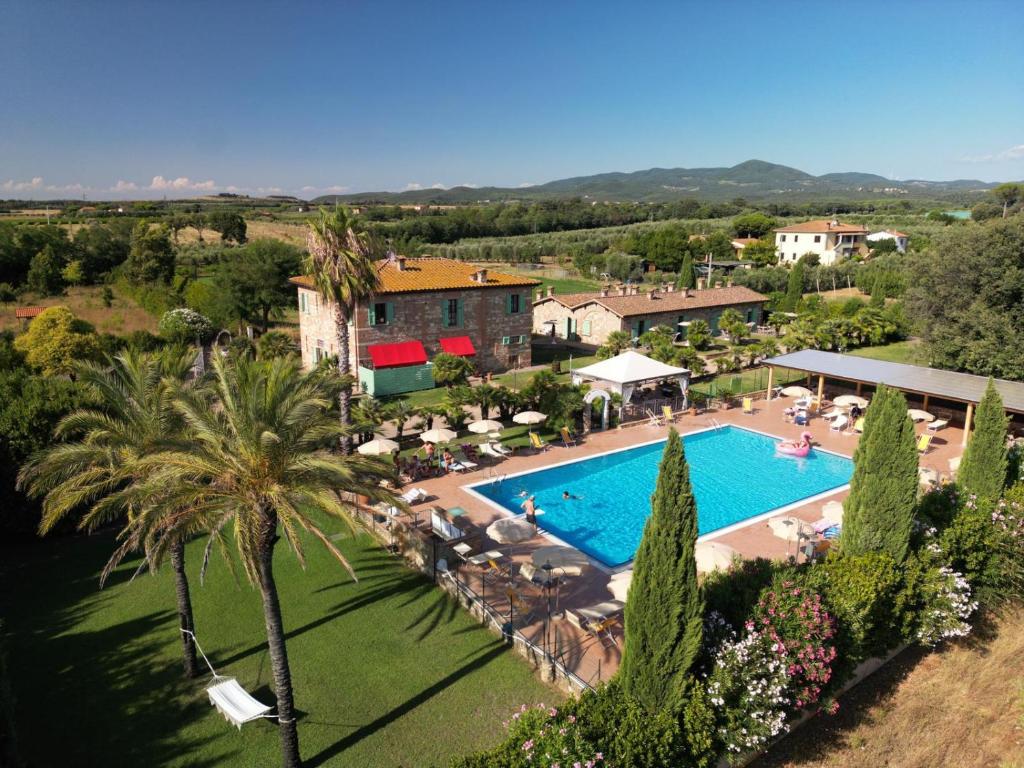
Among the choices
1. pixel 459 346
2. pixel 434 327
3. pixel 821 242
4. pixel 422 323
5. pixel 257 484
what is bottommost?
pixel 459 346

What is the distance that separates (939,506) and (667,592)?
9587mm

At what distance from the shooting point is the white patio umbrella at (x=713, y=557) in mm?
13547

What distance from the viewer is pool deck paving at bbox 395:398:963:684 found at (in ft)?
40.9

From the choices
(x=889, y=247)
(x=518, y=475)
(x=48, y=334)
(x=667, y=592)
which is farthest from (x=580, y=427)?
(x=889, y=247)

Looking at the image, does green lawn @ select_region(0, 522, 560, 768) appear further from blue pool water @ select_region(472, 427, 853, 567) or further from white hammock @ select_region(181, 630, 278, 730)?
blue pool water @ select_region(472, 427, 853, 567)

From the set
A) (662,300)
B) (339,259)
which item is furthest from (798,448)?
(662,300)

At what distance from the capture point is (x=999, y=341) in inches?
1156

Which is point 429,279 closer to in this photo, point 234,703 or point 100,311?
point 234,703

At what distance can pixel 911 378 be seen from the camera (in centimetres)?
2634

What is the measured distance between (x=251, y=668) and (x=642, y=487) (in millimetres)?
13509

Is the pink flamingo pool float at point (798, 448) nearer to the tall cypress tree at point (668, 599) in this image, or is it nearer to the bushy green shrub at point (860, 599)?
the bushy green shrub at point (860, 599)

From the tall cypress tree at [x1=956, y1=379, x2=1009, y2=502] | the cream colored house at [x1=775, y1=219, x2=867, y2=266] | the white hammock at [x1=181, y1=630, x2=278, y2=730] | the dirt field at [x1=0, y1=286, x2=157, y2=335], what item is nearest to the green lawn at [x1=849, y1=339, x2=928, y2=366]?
the tall cypress tree at [x1=956, y1=379, x2=1009, y2=502]

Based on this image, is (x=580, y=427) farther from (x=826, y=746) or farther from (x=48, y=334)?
(x=48, y=334)

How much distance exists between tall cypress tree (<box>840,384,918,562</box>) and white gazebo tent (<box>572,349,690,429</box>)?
13564mm
